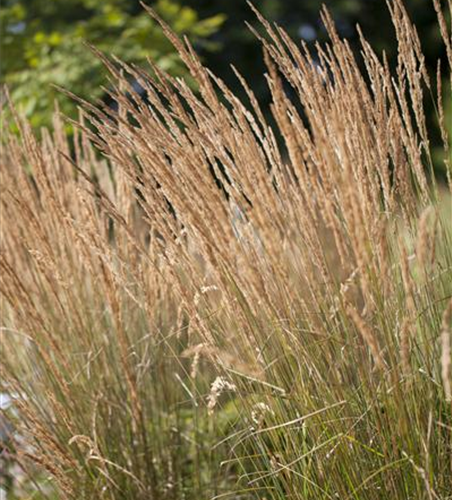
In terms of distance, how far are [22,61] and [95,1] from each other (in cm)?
149

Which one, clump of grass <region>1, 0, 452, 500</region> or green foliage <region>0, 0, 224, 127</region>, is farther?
green foliage <region>0, 0, 224, 127</region>

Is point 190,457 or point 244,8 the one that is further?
point 244,8

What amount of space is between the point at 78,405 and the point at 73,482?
0.91ft

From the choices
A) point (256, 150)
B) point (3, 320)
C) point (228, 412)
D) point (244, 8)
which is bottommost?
point (244, 8)

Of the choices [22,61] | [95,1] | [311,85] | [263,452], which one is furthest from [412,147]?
[95,1]

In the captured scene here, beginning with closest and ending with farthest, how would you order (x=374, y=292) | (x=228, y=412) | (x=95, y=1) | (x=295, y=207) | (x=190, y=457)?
(x=374, y=292) < (x=295, y=207) < (x=190, y=457) < (x=228, y=412) < (x=95, y=1)

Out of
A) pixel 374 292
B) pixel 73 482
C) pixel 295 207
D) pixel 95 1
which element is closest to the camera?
pixel 374 292

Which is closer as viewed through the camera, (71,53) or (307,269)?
(307,269)

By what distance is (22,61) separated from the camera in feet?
21.9

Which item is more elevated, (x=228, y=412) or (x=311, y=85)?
(x=311, y=85)

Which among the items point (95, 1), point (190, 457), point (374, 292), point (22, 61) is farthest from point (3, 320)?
point (95, 1)

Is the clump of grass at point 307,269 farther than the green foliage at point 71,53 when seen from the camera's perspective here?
No

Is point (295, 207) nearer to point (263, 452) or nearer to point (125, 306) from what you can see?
point (263, 452)

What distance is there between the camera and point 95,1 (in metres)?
7.92
